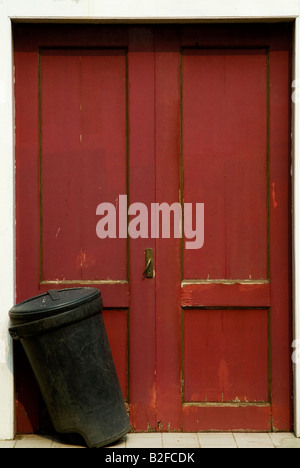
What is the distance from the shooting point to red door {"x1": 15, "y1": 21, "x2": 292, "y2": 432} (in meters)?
4.63

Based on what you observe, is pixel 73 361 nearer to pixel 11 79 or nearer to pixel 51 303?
pixel 51 303

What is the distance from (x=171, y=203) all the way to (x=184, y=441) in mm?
1519

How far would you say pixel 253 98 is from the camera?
464 centimetres

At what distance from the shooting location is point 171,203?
4.64 meters

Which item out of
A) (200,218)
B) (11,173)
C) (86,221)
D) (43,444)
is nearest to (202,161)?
(200,218)

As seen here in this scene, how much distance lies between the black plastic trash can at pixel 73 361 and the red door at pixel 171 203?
0.36m

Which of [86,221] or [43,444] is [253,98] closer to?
[86,221]

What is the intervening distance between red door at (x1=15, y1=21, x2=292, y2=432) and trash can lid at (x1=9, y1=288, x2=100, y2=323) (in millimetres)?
282

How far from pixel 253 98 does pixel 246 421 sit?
2113 mm

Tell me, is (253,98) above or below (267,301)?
above

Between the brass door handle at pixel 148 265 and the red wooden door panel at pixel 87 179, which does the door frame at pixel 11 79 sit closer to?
the red wooden door panel at pixel 87 179
